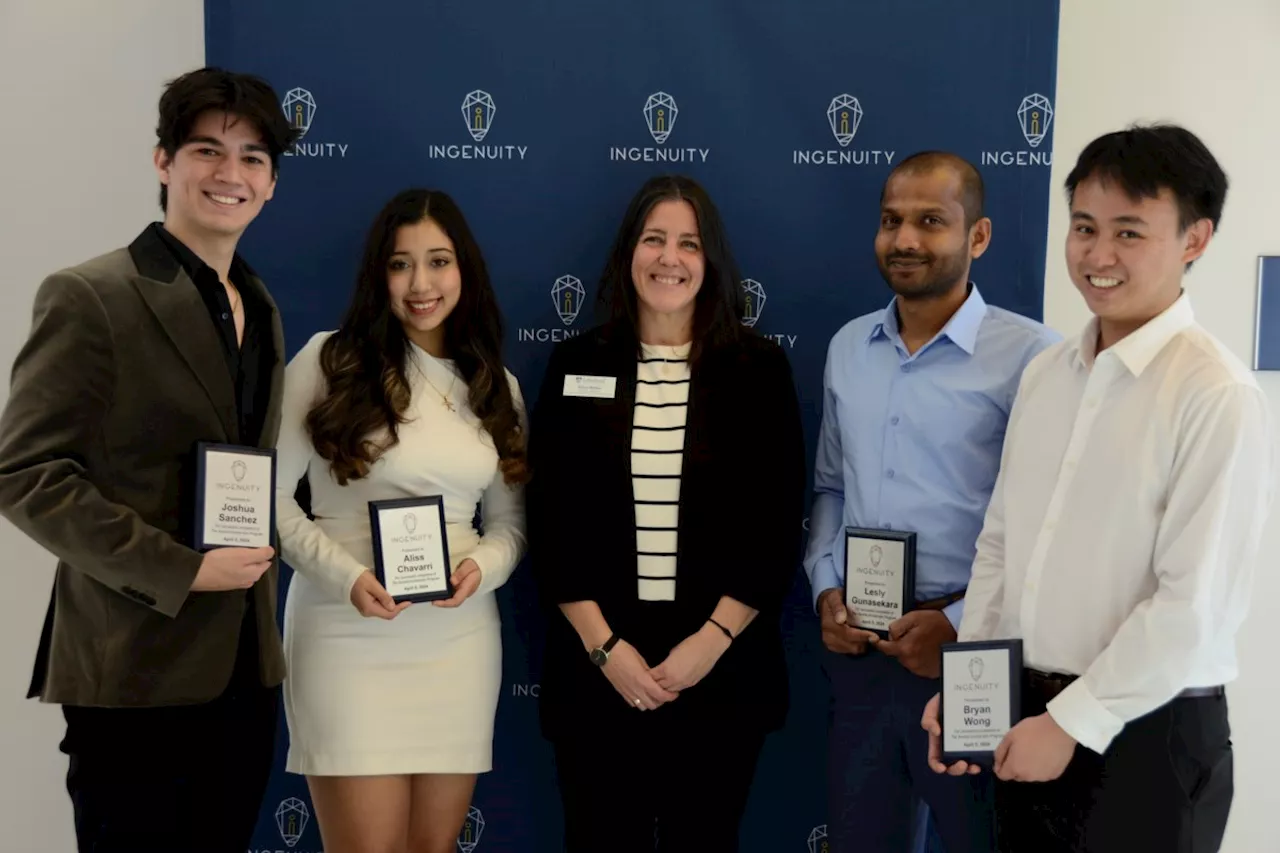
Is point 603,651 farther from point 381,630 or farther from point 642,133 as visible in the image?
point 642,133

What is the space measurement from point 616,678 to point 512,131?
1540 millimetres

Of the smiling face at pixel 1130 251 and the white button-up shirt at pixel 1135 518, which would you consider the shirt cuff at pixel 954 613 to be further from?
the smiling face at pixel 1130 251

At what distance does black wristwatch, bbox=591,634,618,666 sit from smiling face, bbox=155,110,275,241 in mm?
1206

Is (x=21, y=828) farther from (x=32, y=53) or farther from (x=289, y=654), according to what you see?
(x=32, y=53)

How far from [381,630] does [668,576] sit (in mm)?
677

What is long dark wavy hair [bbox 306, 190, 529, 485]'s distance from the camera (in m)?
2.36

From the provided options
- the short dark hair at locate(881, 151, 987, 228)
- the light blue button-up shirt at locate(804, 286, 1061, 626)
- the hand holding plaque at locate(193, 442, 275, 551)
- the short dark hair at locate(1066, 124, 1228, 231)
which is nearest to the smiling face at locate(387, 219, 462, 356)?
the hand holding plaque at locate(193, 442, 275, 551)

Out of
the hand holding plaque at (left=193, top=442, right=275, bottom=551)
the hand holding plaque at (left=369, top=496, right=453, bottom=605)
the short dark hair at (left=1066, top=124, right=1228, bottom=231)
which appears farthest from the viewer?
the hand holding plaque at (left=369, top=496, right=453, bottom=605)

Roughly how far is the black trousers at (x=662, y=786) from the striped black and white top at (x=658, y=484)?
324 mm

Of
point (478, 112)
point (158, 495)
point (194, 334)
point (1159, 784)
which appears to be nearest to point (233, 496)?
point (158, 495)

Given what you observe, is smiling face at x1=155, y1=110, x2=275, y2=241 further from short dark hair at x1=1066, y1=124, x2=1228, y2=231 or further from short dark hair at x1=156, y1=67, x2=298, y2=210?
short dark hair at x1=1066, y1=124, x2=1228, y2=231

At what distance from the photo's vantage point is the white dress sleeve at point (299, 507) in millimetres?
2316

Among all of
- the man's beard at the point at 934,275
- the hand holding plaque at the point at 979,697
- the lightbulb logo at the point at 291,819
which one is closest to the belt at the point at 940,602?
the hand holding plaque at the point at 979,697

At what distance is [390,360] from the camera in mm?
2471
